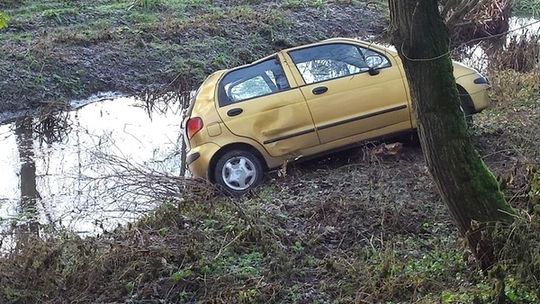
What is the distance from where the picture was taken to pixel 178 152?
450 inches

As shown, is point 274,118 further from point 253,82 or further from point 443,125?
point 443,125

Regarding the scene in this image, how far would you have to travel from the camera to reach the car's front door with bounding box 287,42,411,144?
8.88 metres

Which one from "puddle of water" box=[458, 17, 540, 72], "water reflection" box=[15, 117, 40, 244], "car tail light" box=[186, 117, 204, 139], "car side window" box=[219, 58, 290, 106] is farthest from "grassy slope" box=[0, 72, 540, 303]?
"puddle of water" box=[458, 17, 540, 72]

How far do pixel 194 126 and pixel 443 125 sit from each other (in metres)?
4.47

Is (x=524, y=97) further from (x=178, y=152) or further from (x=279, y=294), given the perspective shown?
(x=279, y=294)

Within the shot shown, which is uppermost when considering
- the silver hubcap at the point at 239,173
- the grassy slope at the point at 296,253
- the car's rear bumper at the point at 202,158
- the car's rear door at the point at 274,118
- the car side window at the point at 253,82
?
the car side window at the point at 253,82

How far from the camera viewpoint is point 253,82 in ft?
29.8

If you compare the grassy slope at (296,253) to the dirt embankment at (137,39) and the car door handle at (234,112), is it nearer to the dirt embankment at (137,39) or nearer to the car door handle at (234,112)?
the car door handle at (234,112)

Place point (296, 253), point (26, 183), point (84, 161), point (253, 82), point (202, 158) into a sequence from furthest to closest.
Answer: point (84, 161), point (26, 183), point (253, 82), point (202, 158), point (296, 253)

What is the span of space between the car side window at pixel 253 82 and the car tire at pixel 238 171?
2.27ft

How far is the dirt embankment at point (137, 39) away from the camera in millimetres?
16125

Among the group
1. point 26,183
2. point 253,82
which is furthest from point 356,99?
point 26,183

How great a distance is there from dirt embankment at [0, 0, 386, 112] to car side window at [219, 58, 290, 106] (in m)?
7.50

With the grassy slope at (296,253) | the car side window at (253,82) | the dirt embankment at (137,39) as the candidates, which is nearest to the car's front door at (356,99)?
the car side window at (253,82)
